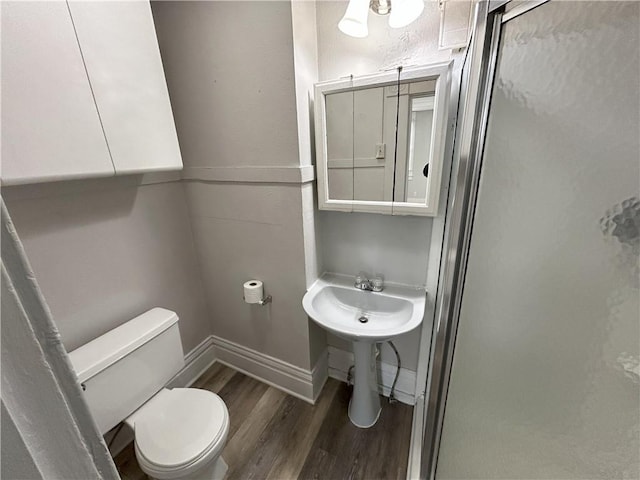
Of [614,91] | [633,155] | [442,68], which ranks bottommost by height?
[633,155]

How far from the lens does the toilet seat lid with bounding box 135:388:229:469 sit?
993mm

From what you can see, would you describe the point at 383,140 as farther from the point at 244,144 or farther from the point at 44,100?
the point at 44,100

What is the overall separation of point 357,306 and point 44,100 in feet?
4.83

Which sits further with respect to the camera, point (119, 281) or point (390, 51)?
point (119, 281)

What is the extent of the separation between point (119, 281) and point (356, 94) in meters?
1.43

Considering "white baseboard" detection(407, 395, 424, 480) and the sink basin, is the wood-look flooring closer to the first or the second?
"white baseboard" detection(407, 395, 424, 480)

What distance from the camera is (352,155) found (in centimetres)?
129

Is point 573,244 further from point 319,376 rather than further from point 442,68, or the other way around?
point 319,376

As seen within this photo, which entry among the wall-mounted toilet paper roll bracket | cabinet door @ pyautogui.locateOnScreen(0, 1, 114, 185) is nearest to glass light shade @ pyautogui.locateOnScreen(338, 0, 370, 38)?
cabinet door @ pyautogui.locateOnScreen(0, 1, 114, 185)

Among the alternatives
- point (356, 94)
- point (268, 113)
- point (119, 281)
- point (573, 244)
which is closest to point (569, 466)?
point (573, 244)

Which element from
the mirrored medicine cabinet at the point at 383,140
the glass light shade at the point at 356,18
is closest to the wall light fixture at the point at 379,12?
the glass light shade at the point at 356,18

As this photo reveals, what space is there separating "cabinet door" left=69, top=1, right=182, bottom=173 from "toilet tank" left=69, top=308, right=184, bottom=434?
0.72 metres

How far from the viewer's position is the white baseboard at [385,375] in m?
1.57

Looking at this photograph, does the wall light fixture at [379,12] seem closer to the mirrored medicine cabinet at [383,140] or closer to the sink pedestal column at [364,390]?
the mirrored medicine cabinet at [383,140]
